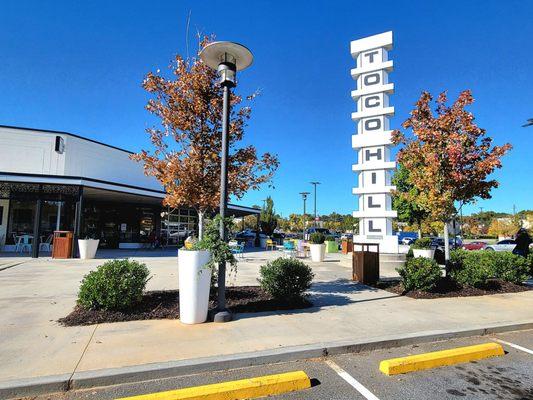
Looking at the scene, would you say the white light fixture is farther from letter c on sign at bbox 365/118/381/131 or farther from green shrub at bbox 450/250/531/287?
letter c on sign at bbox 365/118/381/131

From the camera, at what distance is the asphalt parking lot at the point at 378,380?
3.60 metres

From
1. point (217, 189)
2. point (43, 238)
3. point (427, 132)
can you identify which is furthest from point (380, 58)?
Answer: point (43, 238)

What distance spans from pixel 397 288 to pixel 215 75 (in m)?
7.14

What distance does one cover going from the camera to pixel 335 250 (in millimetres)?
23641

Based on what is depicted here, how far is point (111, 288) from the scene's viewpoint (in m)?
5.88

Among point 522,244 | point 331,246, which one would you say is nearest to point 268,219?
point 331,246

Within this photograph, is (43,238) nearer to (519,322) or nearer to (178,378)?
(178,378)

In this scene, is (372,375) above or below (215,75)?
below

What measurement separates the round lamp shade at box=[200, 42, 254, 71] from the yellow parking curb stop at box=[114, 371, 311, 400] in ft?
16.9

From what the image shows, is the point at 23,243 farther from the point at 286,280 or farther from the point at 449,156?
the point at 449,156

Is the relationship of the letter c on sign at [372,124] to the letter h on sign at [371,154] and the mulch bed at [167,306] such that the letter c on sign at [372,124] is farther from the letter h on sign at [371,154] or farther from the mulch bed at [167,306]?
the mulch bed at [167,306]

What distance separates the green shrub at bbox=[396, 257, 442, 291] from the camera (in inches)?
327

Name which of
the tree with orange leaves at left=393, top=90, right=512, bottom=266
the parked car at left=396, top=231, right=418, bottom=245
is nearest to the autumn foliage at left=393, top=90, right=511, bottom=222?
the tree with orange leaves at left=393, top=90, right=512, bottom=266

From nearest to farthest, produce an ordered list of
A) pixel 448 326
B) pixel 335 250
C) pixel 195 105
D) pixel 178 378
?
pixel 178 378 → pixel 448 326 → pixel 195 105 → pixel 335 250
